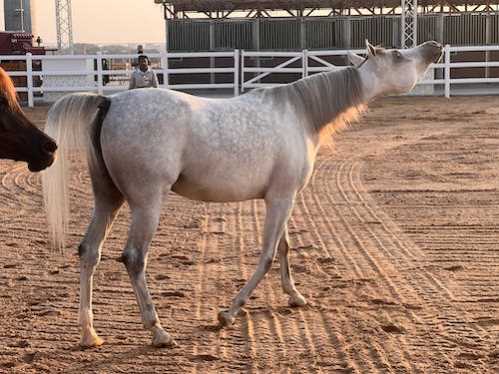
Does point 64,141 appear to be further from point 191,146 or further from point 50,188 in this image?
point 191,146

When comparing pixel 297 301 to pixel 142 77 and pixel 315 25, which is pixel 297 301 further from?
pixel 315 25

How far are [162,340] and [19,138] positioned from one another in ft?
5.03

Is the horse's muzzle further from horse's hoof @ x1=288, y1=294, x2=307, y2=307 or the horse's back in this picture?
horse's hoof @ x1=288, y1=294, x2=307, y2=307

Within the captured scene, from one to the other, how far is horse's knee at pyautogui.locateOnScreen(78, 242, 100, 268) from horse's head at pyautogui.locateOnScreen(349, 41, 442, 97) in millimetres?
2404

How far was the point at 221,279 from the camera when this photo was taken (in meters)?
6.98

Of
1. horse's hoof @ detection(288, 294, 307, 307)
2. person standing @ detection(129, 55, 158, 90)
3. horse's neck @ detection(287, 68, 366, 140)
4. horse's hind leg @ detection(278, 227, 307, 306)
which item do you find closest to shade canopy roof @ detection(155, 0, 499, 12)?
person standing @ detection(129, 55, 158, 90)

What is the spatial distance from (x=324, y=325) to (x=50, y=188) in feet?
6.73

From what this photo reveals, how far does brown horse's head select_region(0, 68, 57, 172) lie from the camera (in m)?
4.91

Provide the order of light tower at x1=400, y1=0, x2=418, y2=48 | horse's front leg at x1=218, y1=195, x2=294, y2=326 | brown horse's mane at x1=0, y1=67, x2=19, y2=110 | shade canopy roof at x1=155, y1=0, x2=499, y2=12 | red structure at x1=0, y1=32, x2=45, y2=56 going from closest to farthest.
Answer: brown horse's mane at x1=0, y1=67, x2=19, y2=110 → horse's front leg at x1=218, y1=195, x2=294, y2=326 → light tower at x1=400, y1=0, x2=418, y2=48 → red structure at x1=0, y1=32, x2=45, y2=56 → shade canopy roof at x1=155, y1=0, x2=499, y2=12

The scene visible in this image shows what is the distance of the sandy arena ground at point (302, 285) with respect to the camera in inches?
202

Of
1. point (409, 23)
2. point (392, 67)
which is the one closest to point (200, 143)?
point (392, 67)

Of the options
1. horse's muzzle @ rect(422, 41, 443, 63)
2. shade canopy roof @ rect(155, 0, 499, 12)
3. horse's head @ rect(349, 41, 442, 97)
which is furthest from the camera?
shade canopy roof @ rect(155, 0, 499, 12)

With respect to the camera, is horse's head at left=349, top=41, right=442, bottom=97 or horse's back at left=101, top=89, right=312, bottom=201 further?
horse's head at left=349, top=41, right=442, bottom=97

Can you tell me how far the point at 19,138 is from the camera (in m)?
4.94
